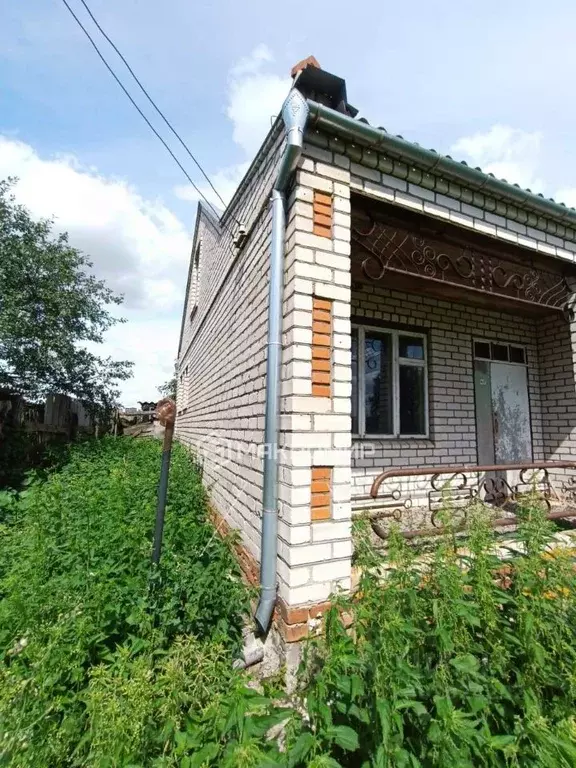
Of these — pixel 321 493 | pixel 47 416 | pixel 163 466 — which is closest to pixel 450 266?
pixel 321 493

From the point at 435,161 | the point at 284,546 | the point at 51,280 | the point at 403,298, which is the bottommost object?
the point at 284,546

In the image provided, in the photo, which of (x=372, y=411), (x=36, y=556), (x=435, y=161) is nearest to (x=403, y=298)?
(x=372, y=411)

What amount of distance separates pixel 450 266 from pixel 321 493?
7.45 feet

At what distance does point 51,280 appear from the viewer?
758 cm

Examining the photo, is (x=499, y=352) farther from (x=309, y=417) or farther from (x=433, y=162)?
(x=309, y=417)

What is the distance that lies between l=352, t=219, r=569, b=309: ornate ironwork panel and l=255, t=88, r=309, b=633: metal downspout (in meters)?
0.67

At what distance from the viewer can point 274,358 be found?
2.41 m

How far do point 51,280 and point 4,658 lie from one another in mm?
7473

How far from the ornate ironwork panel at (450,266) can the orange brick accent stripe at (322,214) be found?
0.40 m

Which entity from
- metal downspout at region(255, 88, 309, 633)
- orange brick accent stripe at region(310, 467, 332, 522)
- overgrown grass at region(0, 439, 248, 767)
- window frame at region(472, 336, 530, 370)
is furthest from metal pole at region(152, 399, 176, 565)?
window frame at region(472, 336, 530, 370)

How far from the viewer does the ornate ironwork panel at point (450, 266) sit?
289 centimetres

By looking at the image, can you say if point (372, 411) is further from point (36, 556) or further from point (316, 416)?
point (36, 556)

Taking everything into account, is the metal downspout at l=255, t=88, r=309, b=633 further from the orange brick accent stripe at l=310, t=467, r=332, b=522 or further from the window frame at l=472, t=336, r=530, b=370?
the window frame at l=472, t=336, r=530, b=370

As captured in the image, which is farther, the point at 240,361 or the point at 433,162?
the point at 240,361
